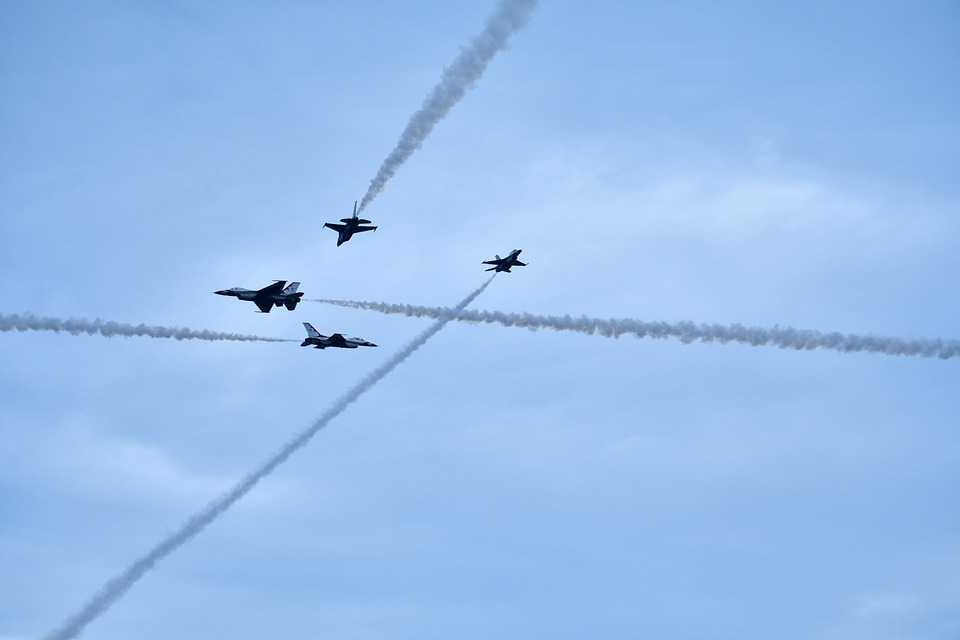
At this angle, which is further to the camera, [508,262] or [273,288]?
[508,262]

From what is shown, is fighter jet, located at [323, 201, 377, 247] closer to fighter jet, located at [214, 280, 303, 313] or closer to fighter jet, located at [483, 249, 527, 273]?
fighter jet, located at [214, 280, 303, 313]

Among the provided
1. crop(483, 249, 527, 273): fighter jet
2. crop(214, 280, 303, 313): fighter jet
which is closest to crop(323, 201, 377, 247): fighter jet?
crop(214, 280, 303, 313): fighter jet

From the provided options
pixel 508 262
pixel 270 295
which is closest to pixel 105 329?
pixel 270 295

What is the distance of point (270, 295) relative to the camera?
8762 cm

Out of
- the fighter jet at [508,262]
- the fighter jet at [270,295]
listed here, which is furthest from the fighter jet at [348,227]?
the fighter jet at [508,262]

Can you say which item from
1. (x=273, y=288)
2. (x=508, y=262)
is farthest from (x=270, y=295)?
(x=508, y=262)

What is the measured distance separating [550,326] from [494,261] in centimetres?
3986

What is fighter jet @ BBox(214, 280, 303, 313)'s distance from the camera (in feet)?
287

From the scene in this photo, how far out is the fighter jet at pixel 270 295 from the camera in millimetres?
87438

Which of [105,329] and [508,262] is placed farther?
[508,262]

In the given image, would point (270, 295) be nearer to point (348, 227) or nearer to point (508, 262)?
point (348, 227)

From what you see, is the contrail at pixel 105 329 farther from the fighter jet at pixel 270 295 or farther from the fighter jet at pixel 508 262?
the fighter jet at pixel 508 262

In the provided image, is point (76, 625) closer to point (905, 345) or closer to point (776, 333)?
point (776, 333)

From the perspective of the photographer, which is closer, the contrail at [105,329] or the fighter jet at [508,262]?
the contrail at [105,329]
